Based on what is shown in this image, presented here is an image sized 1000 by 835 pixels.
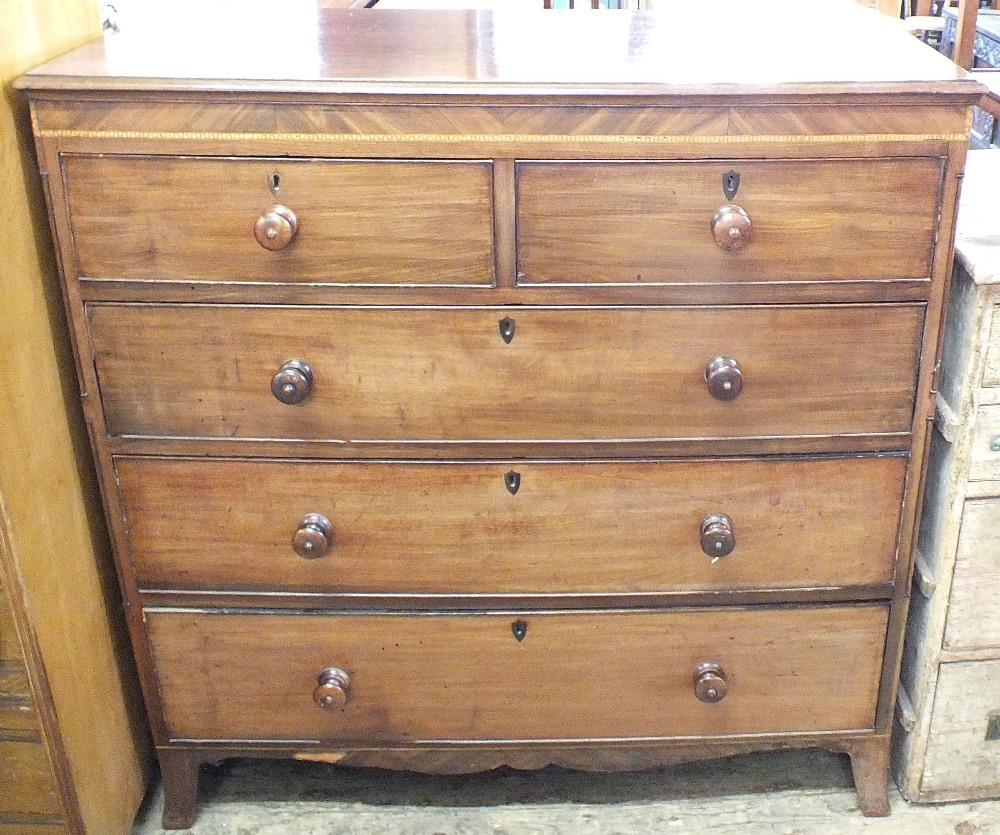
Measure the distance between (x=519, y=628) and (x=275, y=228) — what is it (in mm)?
636

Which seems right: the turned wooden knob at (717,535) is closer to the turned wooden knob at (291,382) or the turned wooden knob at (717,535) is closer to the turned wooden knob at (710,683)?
the turned wooden knob at (710,683)

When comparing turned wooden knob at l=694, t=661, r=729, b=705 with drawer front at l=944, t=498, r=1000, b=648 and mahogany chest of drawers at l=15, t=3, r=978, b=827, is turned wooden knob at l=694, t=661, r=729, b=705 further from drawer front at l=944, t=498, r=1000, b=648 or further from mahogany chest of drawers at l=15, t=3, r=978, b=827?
drawer front at l=944, t=498, r=1000, b=648

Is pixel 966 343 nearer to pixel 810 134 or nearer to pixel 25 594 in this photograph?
pixel 810 134

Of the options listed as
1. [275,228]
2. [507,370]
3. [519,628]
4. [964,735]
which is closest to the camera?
[275,228]

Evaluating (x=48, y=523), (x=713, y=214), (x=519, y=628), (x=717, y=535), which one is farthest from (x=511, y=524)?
(x=48, y=523)

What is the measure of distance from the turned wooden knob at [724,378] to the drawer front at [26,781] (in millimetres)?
953

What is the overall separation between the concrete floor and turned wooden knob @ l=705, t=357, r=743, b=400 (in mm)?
721

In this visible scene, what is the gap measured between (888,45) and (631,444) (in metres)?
0.60

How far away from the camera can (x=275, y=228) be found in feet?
3.98

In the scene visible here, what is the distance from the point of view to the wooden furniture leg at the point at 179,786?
1.58 metres

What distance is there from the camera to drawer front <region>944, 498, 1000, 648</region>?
1444 millimetres

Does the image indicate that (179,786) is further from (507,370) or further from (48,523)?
(507,370)

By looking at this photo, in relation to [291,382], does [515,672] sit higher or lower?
lower

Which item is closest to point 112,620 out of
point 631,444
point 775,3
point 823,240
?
point 631,444
